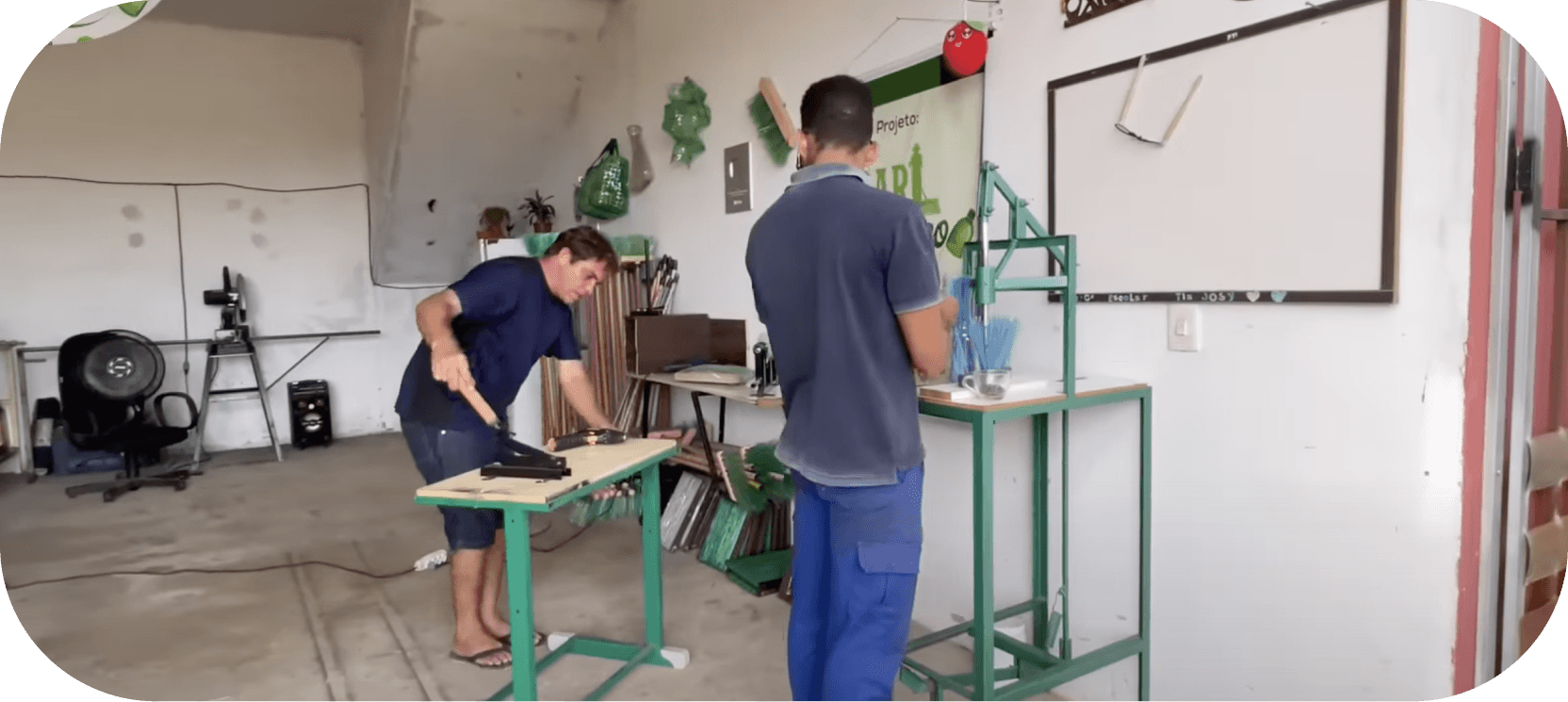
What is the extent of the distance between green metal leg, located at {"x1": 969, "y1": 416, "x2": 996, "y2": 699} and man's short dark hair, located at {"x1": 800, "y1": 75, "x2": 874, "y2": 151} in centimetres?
70

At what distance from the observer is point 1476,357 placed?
6.01 feet

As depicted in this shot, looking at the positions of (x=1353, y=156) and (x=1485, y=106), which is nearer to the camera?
(x=1485, y=106)

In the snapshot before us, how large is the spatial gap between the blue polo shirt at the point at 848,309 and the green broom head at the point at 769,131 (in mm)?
1782

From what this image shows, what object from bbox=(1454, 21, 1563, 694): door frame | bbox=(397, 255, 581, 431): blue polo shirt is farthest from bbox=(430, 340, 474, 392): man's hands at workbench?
bbox=(1454, 21, 1563, 694): door frame

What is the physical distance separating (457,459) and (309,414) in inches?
183

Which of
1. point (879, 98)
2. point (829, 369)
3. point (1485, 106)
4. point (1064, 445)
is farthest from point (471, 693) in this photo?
point (1485, 106)

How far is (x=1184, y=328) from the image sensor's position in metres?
2.25

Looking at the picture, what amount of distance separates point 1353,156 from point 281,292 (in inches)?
278

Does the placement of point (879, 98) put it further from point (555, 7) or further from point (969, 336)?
point (555, 7)

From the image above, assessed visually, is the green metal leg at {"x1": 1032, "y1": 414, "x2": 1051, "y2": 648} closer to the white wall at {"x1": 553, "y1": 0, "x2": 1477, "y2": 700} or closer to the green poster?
the white wall at {"x1": 553, "y1": 0, "x2": 1477, "y2": 700}

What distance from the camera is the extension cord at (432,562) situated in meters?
3.77

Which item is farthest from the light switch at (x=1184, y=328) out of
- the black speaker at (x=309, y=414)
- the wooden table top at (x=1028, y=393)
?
the black speaker at (x=309, y=414)

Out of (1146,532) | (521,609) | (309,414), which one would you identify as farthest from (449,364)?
(309,414)

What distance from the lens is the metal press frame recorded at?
2.09 metres
